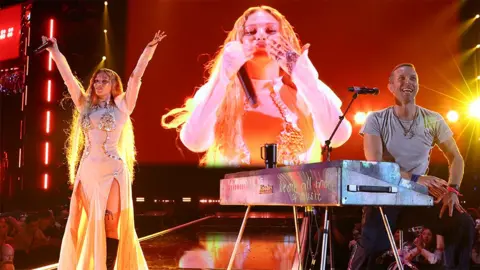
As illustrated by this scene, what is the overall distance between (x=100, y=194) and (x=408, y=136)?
6.60ft

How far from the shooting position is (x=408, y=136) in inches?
119

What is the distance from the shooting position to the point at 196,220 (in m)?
10.0

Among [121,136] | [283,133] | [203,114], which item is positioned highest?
[203,114]

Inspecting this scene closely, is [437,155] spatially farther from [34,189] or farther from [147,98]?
[34,189]

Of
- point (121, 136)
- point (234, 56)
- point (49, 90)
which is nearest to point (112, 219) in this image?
point (121, 136)

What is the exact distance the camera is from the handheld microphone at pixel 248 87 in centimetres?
770

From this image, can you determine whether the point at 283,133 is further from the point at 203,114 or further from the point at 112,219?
the point at 112,219

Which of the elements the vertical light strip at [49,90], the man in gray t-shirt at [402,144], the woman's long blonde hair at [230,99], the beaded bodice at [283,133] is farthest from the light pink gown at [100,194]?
the vertical light strip at [49,90]

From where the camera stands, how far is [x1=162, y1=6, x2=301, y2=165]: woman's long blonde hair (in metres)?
7.74

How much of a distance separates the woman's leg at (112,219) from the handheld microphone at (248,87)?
4.35 m

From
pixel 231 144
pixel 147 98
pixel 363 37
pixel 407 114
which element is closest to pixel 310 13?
pixel 363 37

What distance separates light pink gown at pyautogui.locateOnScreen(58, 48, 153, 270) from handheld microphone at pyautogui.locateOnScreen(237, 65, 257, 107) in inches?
163

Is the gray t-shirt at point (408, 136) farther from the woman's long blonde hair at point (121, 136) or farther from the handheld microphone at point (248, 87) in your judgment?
the handheld microphone at point (248, 87)

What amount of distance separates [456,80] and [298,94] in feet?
7.86
